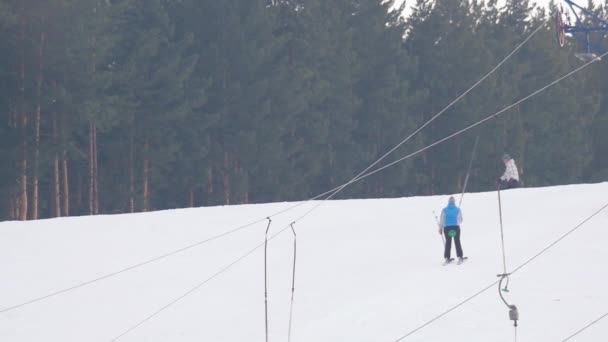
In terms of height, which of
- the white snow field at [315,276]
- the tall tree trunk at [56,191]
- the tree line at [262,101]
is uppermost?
the tree line at [262,101]

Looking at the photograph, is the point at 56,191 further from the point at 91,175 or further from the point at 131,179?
the point at 131,179

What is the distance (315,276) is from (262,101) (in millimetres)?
31432

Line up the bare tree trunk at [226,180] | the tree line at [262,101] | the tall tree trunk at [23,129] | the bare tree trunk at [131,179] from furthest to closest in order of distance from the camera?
the bare tree trunk at [226,180], the bare tree trunk at [131,179], the tree line at [262,101], the tall tree trunk at [23,129]

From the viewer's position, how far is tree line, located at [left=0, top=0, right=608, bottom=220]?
40938 millimetres

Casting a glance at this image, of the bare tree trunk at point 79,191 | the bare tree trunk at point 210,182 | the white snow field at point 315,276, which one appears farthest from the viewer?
the bare tree trunk at point 210,182

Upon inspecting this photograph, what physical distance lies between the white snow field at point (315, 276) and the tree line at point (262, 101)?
16.0 meters

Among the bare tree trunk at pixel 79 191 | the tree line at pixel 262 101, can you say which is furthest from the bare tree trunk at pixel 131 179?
the bare tree trunk at pixel 79 191

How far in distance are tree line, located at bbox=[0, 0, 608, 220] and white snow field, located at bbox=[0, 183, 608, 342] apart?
16013 millimetres

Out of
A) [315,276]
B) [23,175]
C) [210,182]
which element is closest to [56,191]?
[23,175]

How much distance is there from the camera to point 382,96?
58.7 metres

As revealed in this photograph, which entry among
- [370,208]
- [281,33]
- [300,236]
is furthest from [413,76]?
[300,236]

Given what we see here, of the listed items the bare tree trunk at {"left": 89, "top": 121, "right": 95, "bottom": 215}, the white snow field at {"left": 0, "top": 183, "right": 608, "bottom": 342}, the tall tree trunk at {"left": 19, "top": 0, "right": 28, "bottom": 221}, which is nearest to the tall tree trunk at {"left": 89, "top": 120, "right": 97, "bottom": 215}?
the bare tree trunk at {"left": 89, "top": 121, "right": 95, "bottom": 215}

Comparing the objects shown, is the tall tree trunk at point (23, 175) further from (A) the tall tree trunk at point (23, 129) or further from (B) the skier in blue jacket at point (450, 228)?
(B) the skier in blue jacket at point (450, 228)

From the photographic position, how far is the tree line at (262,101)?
40.9 m
